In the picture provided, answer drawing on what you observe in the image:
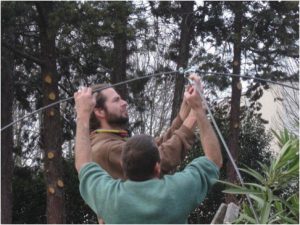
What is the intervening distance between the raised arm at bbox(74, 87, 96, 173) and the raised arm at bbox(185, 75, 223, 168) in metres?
0.36

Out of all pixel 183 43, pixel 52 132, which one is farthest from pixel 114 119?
pixel 183 43

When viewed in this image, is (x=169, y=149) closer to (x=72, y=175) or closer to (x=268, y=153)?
(x=72, y=175)

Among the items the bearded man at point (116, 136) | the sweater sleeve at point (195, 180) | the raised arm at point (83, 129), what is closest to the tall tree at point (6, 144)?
the bearded man at point (116, 136)

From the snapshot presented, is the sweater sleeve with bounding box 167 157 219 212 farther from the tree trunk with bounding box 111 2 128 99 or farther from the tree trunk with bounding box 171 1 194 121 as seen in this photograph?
the tree trunk with bounding box 171 1 194 121

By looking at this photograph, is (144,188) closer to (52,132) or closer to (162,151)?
(162,151)

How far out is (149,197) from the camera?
168cm

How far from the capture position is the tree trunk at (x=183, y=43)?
33.9 ft

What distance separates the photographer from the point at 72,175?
1155cm

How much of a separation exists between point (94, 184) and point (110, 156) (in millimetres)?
555

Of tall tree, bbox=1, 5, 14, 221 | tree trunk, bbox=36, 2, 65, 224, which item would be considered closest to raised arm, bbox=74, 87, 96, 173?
tree trunk, bbox=36, 2, 65, 224

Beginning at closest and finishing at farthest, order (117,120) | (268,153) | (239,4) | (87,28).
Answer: (117,120) < (87,28) < (239,4) < (268,153)

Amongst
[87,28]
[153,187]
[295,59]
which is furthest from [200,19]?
[153,187]

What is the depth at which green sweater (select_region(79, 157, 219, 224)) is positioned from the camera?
1.68 m

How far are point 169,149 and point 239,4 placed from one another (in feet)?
26.7
